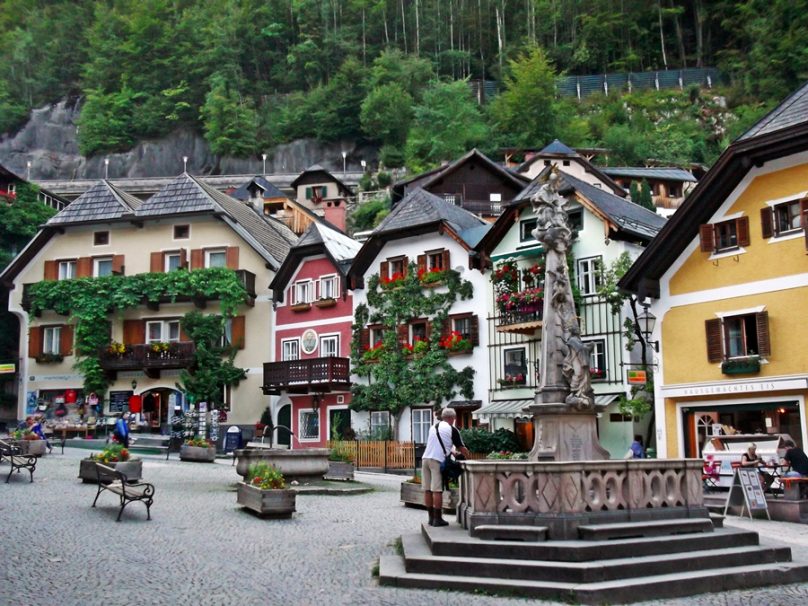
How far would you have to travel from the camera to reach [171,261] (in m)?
47.7

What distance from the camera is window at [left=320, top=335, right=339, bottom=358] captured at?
43.1m

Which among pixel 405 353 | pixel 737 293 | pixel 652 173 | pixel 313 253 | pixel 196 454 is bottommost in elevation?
pixel 196 454

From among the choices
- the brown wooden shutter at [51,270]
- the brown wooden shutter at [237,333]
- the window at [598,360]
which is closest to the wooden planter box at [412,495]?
the window at [598,360]

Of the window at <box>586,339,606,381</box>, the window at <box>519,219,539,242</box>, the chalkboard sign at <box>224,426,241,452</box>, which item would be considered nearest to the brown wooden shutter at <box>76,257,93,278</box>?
the chalkboard sign at <box>224,426,241,452</box>

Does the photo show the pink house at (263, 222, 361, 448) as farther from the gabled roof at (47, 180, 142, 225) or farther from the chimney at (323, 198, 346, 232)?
the chimney at (323, 198, 346, 232)

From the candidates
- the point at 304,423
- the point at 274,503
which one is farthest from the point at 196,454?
the point at 274,503

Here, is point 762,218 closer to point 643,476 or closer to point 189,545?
point 643,476

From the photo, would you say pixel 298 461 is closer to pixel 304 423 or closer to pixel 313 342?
pixel 304 423

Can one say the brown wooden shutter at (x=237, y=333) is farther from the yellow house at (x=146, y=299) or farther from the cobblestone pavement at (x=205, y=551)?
the cobblestone pavement at (x=205, y=551)

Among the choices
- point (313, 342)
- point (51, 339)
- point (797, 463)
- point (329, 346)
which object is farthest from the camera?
point (51, 339)

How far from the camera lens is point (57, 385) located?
1844 inches

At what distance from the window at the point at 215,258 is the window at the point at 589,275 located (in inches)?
768

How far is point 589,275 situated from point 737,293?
8.44 m

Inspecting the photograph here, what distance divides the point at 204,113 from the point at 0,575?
283 ft
